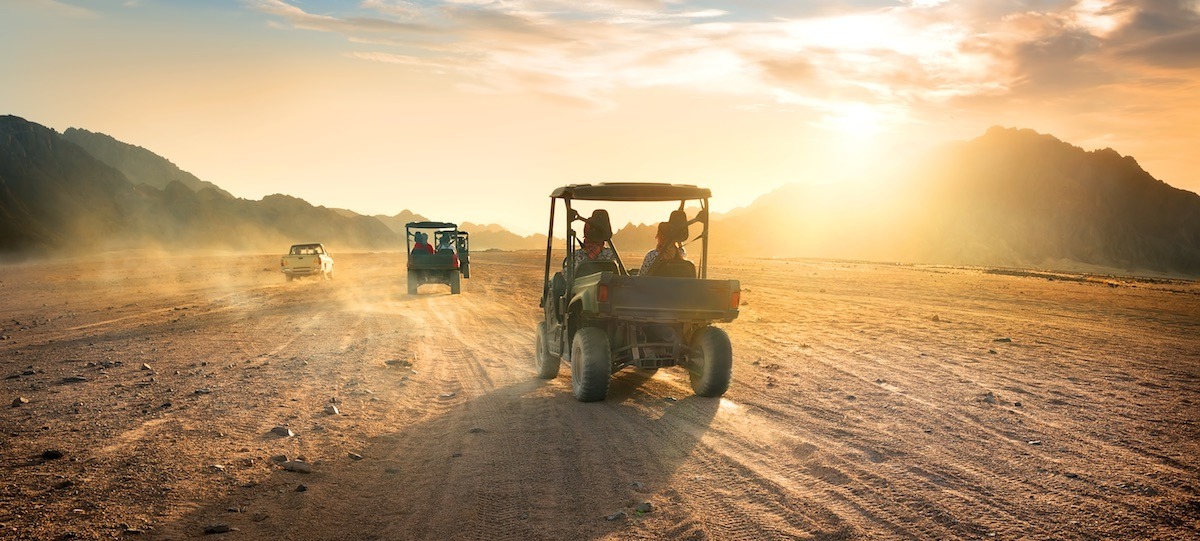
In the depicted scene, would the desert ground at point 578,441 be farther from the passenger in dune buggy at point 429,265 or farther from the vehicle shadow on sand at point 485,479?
the passenger in dune buggy at point 429,265

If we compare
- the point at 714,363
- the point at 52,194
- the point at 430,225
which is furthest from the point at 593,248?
the point at 52,194

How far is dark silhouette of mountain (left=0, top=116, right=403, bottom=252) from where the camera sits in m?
116

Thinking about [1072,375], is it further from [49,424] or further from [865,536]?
[49,424]

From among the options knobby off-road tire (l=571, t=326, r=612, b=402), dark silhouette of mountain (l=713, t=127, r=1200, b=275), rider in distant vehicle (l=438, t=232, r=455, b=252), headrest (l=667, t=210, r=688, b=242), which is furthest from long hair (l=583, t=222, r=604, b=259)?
dark silhouette of mountain (l=713, t=127, r=1200, b=275)

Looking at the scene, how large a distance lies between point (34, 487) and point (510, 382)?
565 cm

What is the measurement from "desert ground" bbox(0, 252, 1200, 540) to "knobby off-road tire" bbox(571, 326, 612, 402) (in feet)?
0.65

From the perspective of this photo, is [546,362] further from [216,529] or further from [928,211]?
[928,211]

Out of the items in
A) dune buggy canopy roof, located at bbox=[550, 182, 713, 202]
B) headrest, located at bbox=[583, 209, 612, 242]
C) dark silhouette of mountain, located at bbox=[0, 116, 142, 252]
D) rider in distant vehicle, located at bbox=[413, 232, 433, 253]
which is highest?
dark silhouette of mountain, located at bbox=[0, 116, 142, 252]

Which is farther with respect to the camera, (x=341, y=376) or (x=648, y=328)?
(x=341, y=376)

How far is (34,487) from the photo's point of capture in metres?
5.55

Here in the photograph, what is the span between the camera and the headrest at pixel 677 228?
959 cm

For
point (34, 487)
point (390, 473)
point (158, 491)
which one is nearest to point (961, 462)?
point (390, 473)

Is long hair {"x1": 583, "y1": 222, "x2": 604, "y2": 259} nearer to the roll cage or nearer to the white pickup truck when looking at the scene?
the roll cage

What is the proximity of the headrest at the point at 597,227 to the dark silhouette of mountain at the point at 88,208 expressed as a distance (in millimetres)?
120897
